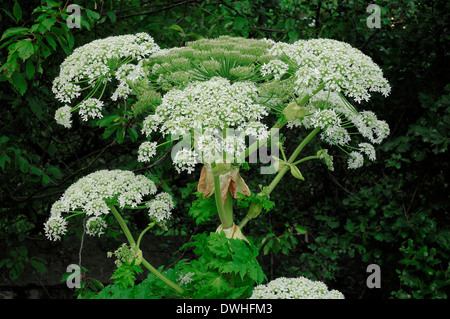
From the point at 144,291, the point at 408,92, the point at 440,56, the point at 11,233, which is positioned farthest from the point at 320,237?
the point at 11,233

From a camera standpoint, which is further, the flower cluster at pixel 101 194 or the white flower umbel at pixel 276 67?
the flower cluster at pixel 101 194

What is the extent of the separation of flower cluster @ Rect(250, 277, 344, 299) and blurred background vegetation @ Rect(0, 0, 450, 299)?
1378 mm

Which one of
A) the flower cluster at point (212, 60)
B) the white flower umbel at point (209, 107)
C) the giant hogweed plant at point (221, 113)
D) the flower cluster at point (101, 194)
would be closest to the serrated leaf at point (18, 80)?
the giant hogweed plant at point (221, 113)

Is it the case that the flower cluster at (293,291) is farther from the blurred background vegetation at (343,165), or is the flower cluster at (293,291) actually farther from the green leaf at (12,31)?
the green leaf at (12,31)

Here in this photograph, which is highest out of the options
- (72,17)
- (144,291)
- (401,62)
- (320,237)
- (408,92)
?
(72,17)

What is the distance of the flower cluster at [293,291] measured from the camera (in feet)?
6.16

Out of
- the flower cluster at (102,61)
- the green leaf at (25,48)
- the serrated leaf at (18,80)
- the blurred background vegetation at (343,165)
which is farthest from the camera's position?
the blurred background vegetation at (343,165)

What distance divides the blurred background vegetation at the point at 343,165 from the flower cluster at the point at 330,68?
128 cm

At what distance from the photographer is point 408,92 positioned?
345cm

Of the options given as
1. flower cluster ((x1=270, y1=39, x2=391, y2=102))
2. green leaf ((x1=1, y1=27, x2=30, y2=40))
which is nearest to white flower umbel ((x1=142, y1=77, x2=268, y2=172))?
flower cluster ((x1=270, y1=39, x2=391, y2=102))

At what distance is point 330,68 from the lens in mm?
1869

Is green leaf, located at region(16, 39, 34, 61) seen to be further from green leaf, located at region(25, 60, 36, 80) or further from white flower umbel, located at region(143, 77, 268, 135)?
white flower umbel, located at region(143, 77, 268, 135)

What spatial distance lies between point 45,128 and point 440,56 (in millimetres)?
2837
